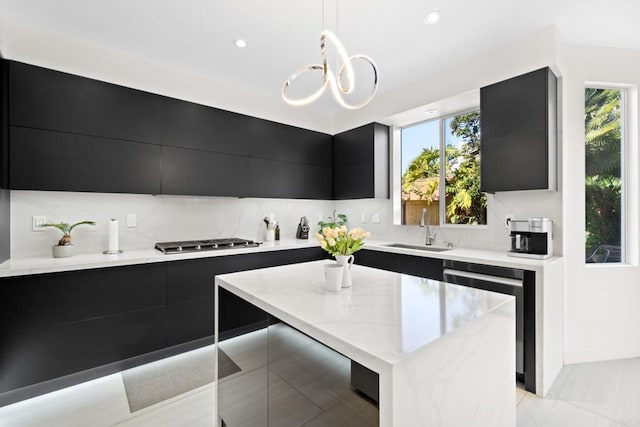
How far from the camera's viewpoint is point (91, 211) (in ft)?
8.49

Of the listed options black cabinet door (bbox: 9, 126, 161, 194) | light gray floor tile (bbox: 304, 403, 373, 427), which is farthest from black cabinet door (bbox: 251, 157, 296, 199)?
light gray floor tile (bbox: 304, 403, 373, 427)

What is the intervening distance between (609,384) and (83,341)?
→ 3810 mm

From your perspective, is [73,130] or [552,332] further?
[73,130]

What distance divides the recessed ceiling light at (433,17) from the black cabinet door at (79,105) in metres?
2.36

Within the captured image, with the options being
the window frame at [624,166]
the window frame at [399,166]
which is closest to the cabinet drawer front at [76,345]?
the window frame at [399,166]

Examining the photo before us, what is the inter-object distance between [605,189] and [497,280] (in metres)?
1.44

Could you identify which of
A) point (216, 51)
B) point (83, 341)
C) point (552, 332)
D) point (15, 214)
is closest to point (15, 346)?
point (83, 341)

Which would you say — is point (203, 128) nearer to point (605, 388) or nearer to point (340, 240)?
point (340, 240)

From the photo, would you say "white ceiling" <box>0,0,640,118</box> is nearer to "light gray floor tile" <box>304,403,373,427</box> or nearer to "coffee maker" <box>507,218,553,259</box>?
A: "coffee maker" <box>507,218,553,259</box>

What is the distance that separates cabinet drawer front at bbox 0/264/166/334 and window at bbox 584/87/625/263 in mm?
3720

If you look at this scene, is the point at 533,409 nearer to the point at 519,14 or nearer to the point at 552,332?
the point at 552,332

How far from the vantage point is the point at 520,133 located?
234 cm

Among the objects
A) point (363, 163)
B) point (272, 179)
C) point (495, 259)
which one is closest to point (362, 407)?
point (495, 259)

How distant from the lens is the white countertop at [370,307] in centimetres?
91
